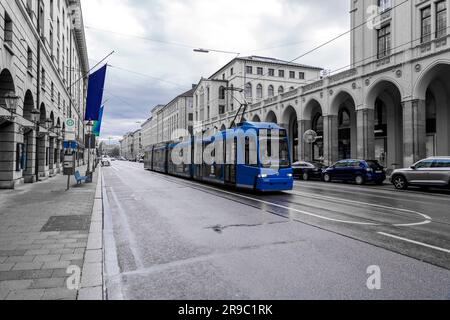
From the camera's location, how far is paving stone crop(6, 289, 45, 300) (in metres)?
3.42

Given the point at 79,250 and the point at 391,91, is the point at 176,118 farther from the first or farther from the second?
the point at 79,250

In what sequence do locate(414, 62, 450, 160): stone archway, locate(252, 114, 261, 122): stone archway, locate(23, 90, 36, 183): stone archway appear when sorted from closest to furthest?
locate(23, 90, 36, 183): stone archway < locate(414, 62, 450, 160): stone archway < locate(252, 114, 261, 122): stone archway

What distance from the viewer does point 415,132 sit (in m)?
22.6

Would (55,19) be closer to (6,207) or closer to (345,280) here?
(6,207)

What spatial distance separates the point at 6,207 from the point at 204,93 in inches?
2336

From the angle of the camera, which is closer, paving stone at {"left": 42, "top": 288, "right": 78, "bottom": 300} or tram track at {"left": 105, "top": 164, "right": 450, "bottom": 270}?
paving stone at {"left": 42, "top": 288, "right": 78, "bottom": 300}

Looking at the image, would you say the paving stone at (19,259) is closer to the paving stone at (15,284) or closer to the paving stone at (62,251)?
the paving stone at (62,251)

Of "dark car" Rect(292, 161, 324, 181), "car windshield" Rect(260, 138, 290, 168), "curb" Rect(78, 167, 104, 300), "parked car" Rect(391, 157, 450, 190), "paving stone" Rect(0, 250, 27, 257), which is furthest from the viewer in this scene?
"dark car" Rect(292, 161, 324, 181)

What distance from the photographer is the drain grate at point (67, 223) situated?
6658 millimetres

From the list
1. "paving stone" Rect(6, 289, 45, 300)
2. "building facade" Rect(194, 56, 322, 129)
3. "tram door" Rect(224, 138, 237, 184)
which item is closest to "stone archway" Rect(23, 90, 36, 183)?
"tram door" Rect(224, 138, 237, 184)

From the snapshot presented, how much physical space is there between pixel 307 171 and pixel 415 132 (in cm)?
796

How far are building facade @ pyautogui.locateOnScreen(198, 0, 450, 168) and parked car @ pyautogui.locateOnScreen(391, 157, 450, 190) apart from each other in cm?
619

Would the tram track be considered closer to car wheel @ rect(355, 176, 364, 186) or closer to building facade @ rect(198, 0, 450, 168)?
car wheel @ rect(355, 176, 364, 186)

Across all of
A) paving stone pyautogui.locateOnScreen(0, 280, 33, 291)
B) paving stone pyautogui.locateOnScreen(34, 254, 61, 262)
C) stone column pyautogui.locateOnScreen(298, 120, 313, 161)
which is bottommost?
paving stone pyautogui.locateOnScreen(0, 280, 33, 291)
